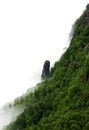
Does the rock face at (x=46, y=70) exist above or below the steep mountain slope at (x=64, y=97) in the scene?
above

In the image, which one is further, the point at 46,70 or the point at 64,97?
the point at 46,70

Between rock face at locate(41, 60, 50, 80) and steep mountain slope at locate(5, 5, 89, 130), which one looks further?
rock face at locate(41, 60, 50, 80)

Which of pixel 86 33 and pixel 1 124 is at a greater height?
pixel 86 33

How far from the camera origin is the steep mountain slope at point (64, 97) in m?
117

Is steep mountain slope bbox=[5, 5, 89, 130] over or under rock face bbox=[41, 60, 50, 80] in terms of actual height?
under

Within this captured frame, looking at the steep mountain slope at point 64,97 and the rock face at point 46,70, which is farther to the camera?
the rock face at point 46,70

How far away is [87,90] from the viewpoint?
12094 centimetres

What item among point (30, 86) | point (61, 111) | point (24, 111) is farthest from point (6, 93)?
point (61, 111)

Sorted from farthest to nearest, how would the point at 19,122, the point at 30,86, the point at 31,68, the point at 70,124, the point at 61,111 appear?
the point at 31,68, the point at 30,86, the point at 19,122, the point at 61,111, the point at 70,124

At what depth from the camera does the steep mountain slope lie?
117 metres

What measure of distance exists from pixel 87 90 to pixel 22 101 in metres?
31.3

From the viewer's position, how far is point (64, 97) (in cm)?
13012

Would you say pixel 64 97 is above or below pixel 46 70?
below

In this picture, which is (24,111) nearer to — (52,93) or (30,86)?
(52,93)
